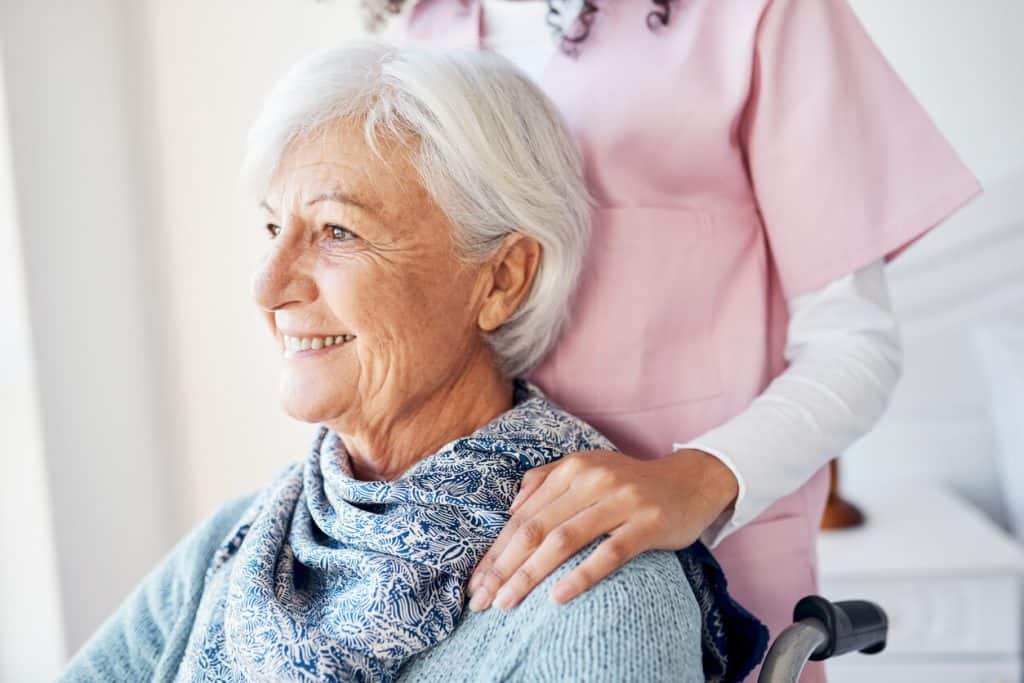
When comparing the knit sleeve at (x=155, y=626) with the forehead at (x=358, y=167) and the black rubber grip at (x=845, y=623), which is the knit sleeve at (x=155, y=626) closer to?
the forehead at (x=358, y=167)

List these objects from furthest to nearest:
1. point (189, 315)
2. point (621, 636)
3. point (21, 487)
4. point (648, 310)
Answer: point (189, 315) → point (21, 487) → point (648, 310) → point (621, 636)

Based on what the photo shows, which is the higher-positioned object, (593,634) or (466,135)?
(466,135)

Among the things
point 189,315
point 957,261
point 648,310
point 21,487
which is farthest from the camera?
point 189,315

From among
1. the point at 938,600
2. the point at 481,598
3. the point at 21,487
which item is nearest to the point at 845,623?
the point at 481,598

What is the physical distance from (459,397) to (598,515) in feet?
1.02

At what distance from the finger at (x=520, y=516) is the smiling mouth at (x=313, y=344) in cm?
29

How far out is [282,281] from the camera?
1.10 meters

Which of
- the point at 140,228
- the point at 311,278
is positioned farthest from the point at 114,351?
the point at 311,278

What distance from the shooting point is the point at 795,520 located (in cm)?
125

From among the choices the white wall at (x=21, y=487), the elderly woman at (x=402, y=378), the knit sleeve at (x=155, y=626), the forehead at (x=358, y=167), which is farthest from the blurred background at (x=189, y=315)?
the forehead at (x=358, y=167)

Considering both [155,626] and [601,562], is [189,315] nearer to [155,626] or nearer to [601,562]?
[155,626]

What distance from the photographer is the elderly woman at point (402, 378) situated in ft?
3.19

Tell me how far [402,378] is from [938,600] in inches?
55.5

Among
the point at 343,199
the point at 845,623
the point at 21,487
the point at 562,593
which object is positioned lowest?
the point at 21,487
